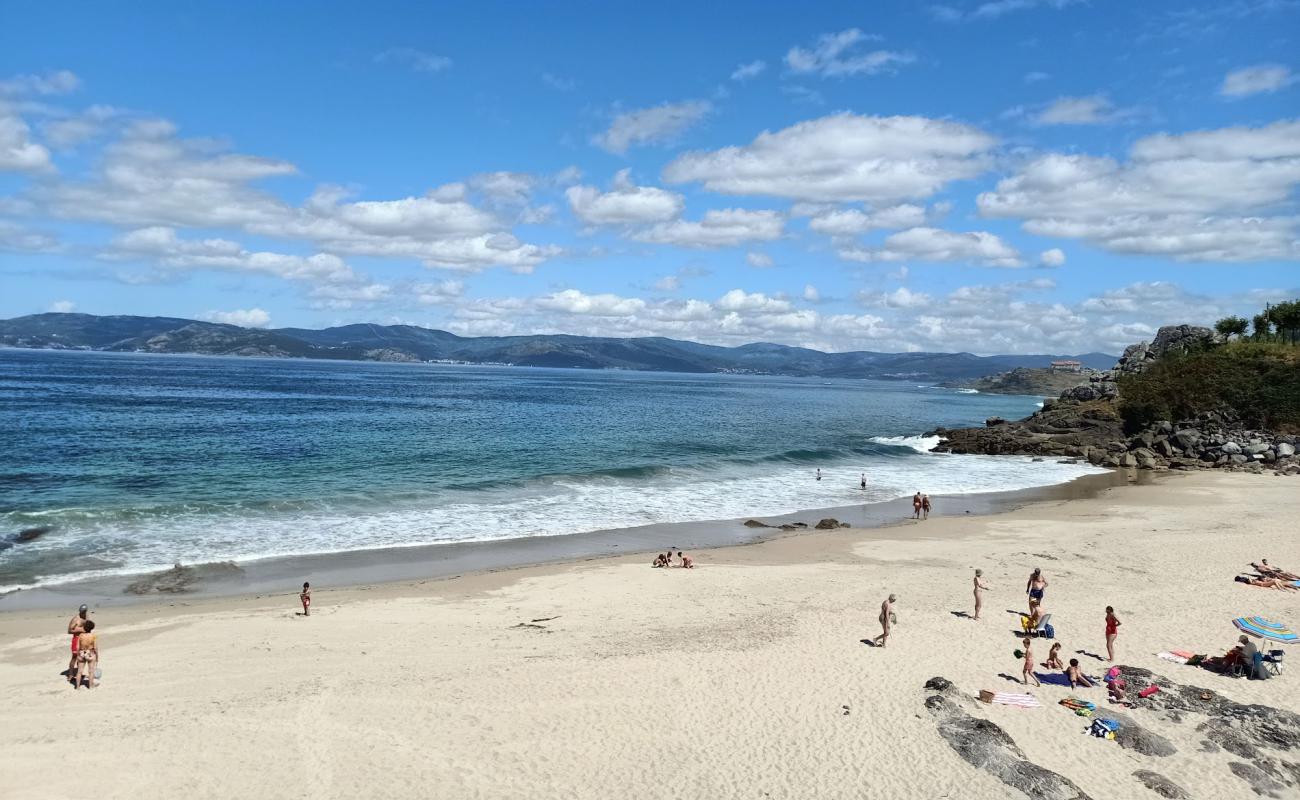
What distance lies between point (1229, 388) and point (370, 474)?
6176cm

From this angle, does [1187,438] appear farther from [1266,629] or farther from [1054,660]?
[1054,660]

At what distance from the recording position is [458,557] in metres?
24.3

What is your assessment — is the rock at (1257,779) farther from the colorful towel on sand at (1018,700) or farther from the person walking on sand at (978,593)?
the person walking on sand at (978,593)

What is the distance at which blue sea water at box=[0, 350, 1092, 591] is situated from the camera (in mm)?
25672

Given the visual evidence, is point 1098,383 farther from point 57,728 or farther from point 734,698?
point 57,728

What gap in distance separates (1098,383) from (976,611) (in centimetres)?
7317

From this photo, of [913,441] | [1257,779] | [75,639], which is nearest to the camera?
[1257,779]

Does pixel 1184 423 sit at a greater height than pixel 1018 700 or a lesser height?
greater

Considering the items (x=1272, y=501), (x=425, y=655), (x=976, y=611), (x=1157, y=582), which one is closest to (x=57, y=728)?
(x=425, y=655)

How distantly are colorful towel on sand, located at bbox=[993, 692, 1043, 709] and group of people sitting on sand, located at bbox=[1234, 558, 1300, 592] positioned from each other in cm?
1250

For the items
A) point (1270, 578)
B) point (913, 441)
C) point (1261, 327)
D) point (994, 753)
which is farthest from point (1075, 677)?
point (1261, 327)

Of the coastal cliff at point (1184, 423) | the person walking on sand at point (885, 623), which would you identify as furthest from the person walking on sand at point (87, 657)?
the coastal cliff at point (1184, 423)

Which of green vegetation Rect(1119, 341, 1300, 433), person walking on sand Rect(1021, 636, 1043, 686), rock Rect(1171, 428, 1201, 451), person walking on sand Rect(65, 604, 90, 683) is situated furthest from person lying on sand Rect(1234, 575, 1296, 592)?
green vegetation Rect(1119, 341, 1300, 433)

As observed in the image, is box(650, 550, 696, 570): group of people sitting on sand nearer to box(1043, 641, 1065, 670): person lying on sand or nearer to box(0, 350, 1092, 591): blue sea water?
box(0, 350, 1092, 591): blue sea water
